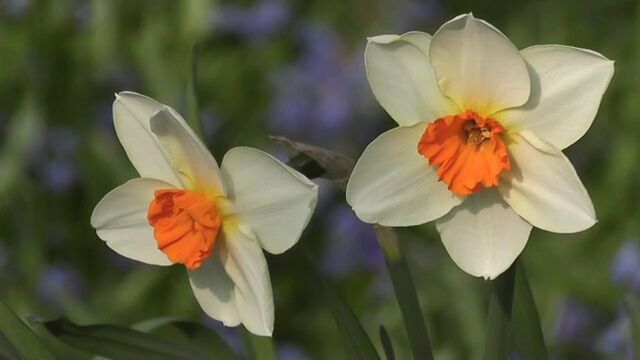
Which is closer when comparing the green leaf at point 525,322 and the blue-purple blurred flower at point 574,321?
the green leaf at point 525,322

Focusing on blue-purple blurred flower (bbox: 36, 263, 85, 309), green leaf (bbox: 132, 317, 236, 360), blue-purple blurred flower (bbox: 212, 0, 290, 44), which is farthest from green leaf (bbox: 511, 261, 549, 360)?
blue-purple blurred flower (bbox: 212, 0, 290, 44)

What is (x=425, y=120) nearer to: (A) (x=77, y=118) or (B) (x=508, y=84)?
(B) (x=508, y=84)

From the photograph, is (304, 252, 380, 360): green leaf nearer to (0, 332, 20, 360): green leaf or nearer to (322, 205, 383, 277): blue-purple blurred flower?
(0, 332, 20, 360): green leaf

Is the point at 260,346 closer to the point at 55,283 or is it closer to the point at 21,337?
the point at 21,337

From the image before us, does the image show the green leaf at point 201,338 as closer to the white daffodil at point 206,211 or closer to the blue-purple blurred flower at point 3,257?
the white daffodil at point 206,211

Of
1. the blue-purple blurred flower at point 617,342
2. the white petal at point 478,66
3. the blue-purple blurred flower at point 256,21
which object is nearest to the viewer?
the white petal at point 478,66

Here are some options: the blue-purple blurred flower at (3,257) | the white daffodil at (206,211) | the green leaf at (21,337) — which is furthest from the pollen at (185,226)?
the blue-purple blurred flower at (3,257)
